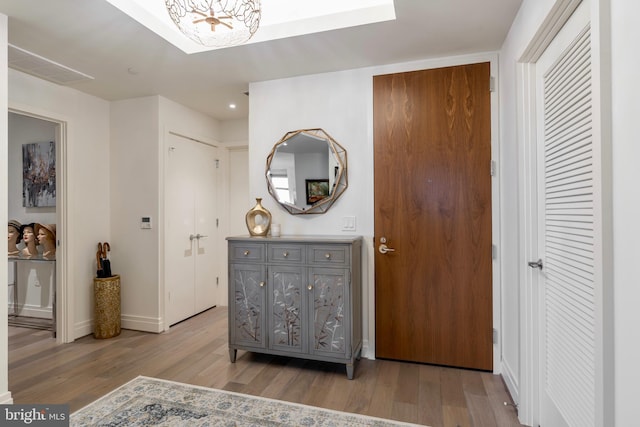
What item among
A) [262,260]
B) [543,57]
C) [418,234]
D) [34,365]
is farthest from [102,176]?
[543,57]

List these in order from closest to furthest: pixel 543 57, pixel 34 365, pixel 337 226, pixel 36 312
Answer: pixel 543 57, pixel 34 365, pixel 337 226, pixel 36 312

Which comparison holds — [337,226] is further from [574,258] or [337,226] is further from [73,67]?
[73,67]

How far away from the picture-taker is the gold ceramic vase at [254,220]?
3.01m

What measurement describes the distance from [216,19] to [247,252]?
1.68 m

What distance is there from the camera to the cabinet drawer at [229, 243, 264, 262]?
2.73m

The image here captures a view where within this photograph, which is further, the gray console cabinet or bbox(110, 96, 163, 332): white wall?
bbox(110, 96, 163, 332): white wall

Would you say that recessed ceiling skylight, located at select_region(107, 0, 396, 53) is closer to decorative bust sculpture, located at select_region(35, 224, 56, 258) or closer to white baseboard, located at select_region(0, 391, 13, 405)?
white baseboard, located at select_region(0, 391, 13, 405)

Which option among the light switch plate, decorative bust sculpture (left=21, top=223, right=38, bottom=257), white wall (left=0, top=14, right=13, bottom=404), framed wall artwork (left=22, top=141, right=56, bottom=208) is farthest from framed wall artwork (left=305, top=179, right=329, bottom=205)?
decorative bust sculpture (left=21, top=223, right=38, bottom=257)

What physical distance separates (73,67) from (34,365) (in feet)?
8.17

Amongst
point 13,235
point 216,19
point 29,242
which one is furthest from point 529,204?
point 13,235

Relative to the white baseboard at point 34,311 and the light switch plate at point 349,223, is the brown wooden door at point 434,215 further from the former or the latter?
the white baseboard at point 34,311

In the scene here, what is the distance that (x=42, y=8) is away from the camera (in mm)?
2020

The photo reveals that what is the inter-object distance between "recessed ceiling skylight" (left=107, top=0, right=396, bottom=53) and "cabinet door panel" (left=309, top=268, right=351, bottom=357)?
68.1 inches

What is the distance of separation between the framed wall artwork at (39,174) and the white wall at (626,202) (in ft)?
16.6
